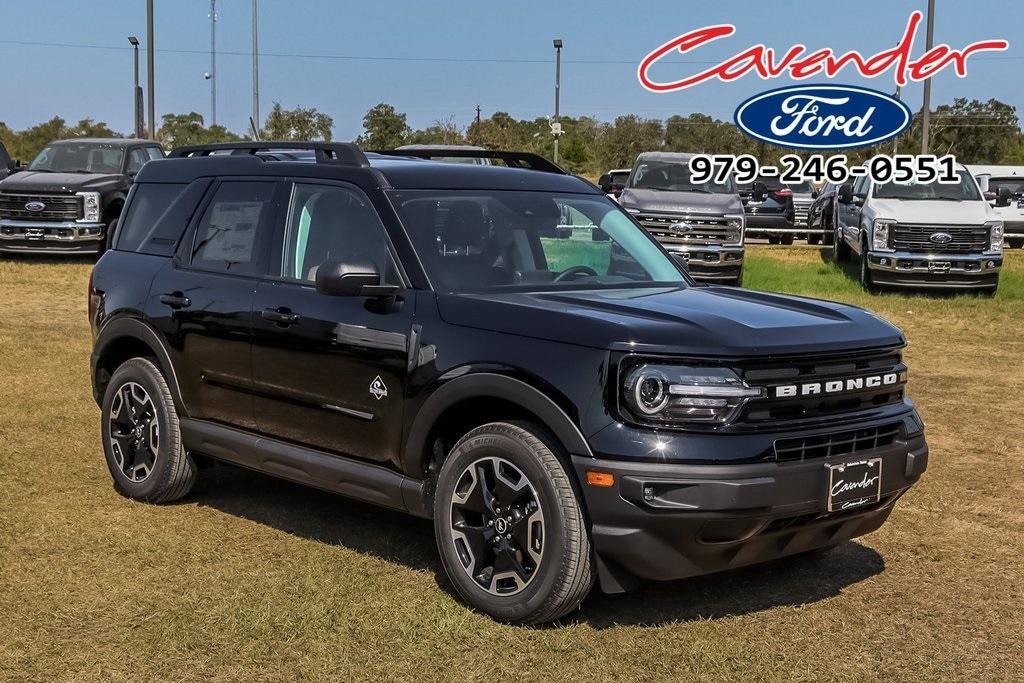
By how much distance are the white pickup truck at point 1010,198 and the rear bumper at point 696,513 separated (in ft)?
71.4

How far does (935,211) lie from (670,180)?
3956 millimetres

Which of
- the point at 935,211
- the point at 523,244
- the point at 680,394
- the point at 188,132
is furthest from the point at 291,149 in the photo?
the point at 188,132

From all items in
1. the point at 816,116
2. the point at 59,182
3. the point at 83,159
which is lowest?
the point at 59,182

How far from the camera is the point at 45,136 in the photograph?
214 feet

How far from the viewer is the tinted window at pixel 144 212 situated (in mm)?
6992

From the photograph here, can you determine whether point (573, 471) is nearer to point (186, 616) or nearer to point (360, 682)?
point (360, 682)

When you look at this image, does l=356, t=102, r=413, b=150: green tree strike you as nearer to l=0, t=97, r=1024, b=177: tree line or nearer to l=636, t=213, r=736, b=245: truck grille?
l=0, t=97, r=1024, b=177: tree line

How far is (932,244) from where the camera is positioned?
1806 cm

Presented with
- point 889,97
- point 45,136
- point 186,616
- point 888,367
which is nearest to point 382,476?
point 186,616

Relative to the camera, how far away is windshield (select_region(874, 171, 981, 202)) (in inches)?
758

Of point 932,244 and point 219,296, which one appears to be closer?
point 219,296

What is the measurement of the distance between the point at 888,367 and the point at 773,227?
2457 cm

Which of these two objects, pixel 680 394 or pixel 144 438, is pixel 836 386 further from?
pixel 144 438

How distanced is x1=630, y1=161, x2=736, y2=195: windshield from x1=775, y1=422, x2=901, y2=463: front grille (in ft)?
48.5
